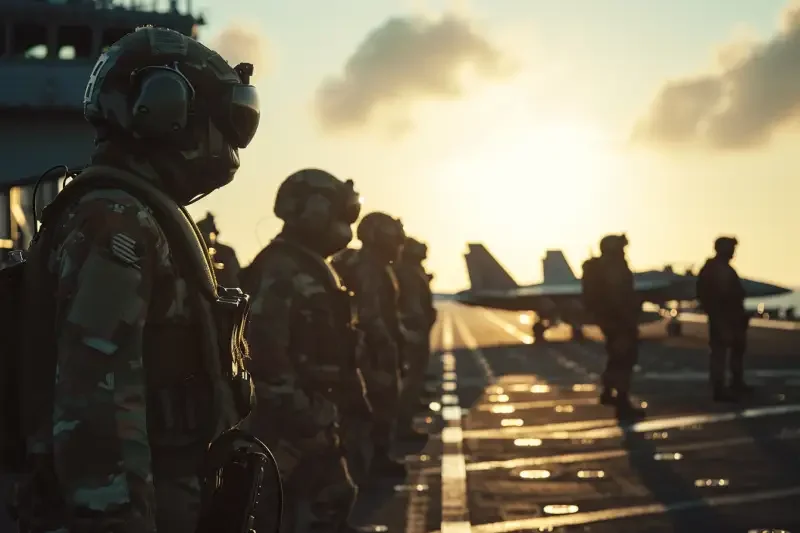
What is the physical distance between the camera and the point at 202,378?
3131 mm

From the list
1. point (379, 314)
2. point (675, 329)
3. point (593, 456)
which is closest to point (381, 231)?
point (379, 314)

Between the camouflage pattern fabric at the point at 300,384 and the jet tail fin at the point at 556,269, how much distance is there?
159 feet

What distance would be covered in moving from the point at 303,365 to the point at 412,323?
28.2 feet

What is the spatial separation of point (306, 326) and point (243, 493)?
3609 millimetres

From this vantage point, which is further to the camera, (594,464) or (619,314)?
(619,314)

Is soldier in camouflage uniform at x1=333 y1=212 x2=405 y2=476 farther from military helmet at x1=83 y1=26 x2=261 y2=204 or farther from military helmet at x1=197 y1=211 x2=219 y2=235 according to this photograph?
military helmet at x1=83 y1=26 x2=261 y2=204

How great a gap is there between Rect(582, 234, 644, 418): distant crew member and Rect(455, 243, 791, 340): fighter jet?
22.4m

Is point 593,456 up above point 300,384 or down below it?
below

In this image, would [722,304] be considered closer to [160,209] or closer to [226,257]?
[226,257]

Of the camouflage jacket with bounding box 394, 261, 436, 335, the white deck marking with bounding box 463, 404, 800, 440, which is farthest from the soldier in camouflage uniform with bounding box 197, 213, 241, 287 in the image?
the white deck marking with bounding box 463, 404, 800, 440

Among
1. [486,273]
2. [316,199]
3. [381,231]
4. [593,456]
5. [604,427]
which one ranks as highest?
[486,273]

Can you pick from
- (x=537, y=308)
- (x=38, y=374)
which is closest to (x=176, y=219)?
(x=38, y=374)

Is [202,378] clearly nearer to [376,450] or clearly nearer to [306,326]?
[306,326]

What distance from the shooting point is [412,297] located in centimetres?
1533
